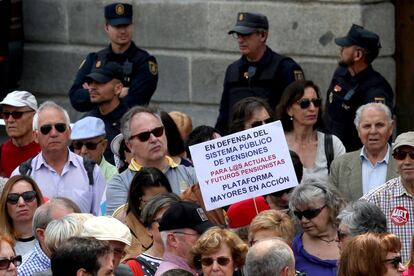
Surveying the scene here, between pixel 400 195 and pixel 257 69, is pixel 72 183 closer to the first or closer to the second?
Result: pixel 257 69

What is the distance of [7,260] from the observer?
941cm

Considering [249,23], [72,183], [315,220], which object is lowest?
[72,183]

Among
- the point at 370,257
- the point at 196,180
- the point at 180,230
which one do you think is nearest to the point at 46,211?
the point at 180,230

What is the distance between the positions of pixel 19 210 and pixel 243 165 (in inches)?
58.9

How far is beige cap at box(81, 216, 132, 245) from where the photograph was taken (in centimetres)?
944

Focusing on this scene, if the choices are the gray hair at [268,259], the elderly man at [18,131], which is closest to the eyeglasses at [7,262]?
the gray hair at [268,259]

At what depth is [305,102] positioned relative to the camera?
485 inches

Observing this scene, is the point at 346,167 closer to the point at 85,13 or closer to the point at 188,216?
the point at 188,216

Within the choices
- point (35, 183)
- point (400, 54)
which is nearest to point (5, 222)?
point (35, 183)

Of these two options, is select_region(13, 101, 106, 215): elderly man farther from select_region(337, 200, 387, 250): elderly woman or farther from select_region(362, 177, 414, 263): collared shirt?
select_region(337, 200, 387, 250): elderly woman

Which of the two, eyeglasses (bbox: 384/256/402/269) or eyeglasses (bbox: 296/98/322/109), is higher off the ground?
eyeglasses (bbox: 296/98/322/109)

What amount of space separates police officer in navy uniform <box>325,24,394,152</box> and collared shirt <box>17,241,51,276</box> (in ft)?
12.1

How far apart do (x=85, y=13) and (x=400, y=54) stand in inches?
131

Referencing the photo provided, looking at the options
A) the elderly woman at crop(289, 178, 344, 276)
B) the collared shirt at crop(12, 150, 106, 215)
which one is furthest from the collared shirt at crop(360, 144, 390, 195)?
the collared shirt at crop(12, 150, 106, 215)
